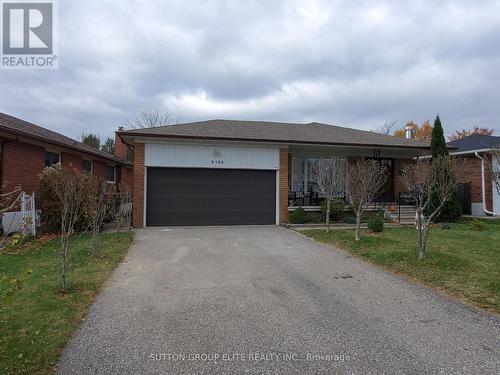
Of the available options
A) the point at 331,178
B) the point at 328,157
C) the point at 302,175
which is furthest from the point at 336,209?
the point at 328,157

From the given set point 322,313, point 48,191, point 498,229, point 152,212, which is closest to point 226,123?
point 152,212

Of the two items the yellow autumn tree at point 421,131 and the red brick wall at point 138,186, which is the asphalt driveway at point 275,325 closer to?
the red brick wall at point 138,186

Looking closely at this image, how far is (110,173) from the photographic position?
21891 millimetres

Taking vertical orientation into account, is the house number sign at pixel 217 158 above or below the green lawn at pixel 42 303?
above

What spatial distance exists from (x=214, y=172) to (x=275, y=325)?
1014 centimetres

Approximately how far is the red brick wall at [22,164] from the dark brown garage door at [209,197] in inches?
181

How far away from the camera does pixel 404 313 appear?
14.4 ft

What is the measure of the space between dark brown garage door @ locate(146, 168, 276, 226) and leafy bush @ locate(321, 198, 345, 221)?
2.10m

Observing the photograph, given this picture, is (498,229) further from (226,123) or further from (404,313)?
(226,123)

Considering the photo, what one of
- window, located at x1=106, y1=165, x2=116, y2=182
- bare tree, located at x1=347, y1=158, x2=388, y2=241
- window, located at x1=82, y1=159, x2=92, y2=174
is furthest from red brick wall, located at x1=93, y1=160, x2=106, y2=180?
bare tree, located at x1=347, y1=158, x2=388, y2=241

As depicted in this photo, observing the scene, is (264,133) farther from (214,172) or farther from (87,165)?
(87,165)

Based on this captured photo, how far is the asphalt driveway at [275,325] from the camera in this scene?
3.12 m
